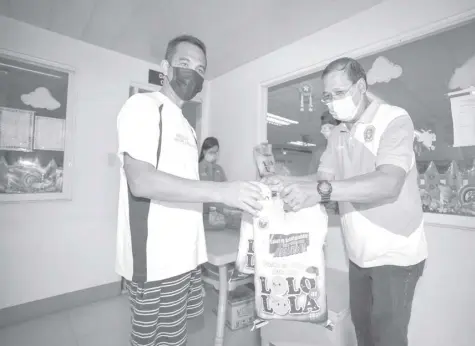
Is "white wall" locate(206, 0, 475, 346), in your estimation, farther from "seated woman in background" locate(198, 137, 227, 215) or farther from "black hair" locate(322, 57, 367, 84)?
"black hair" locate(322, 57, 367, 84)

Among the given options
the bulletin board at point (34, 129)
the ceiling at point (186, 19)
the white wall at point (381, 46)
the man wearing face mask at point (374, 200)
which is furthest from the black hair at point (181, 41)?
the bulletin board at point (34, 129)

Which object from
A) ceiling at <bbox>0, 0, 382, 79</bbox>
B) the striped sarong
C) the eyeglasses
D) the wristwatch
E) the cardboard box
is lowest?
the cardboard box

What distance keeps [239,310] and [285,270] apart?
1.22m

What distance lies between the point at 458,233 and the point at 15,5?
3396 mm

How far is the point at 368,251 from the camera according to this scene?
1015 millimetres

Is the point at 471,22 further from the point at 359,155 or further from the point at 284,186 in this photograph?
the point at 284,186

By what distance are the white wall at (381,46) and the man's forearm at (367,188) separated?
918 mm

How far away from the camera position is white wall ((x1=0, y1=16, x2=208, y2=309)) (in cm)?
187

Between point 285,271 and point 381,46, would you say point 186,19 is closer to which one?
point 381,46

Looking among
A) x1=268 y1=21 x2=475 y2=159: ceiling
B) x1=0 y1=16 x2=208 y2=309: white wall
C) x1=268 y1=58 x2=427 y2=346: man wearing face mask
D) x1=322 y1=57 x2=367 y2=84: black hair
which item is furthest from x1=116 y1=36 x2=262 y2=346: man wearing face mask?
x1=0 y1=16 x2=208 y2=309: white wall

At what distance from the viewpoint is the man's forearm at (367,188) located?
825 mm

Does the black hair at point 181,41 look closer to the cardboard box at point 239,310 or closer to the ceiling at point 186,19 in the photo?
the ceiling at point 186,19

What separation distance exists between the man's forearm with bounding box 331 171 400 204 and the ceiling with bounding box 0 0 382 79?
1.45 m

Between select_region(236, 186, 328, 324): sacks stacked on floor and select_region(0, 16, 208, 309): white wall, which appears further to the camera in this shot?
select_region(0, 16, 208, 309): white wall
